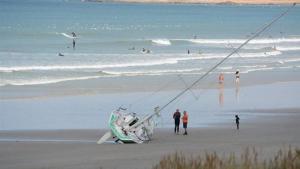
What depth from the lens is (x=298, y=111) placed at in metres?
27.7

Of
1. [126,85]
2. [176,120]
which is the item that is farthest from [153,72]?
[176,120]

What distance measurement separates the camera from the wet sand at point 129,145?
709 inches

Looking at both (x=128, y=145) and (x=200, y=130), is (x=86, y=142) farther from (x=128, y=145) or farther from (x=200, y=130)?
(x=200, y=130)

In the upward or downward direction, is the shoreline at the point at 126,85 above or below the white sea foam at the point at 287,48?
below

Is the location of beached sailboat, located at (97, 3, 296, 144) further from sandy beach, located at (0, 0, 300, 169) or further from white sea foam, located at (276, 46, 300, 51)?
white sea foam, located at (276, 46, 300, 51)

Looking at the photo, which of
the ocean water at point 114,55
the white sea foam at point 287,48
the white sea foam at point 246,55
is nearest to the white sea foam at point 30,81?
the ocean water at point 114,55

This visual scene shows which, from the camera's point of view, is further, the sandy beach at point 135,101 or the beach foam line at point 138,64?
the beach foam line at point 138,64

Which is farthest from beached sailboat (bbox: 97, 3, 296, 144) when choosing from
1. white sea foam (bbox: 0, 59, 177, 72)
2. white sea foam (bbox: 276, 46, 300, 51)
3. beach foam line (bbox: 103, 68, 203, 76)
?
white sea foam (bbox: 276, 46, 300, 51)

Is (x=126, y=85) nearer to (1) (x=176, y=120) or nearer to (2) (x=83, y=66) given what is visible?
(2) (x=83, y=66)

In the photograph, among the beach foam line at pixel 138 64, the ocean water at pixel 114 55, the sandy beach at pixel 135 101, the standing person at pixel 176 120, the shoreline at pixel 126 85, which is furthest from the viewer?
the beach foam line at pixel 138 64

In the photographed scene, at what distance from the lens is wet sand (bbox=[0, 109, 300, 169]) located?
18000 mm

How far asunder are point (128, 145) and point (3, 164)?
3.64 meters

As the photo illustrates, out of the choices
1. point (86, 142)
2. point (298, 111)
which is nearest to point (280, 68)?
point (298, 111)

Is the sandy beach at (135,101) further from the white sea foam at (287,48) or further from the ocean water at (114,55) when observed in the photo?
the white sea foam at (287,48)
